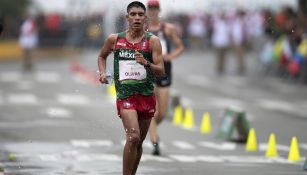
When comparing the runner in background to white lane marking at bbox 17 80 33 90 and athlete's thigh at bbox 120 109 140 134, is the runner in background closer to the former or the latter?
athlete's thigh at bbox 120 109 140 134

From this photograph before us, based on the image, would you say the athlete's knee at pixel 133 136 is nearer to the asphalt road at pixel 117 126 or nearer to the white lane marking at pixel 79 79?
the asphalt road at pixel 117 126

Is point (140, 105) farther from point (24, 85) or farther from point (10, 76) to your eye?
point (10, 76)

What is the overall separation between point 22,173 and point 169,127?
758 centimetres

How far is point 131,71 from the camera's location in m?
12.2

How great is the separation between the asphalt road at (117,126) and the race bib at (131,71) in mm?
1936

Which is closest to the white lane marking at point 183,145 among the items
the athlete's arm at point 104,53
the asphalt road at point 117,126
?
the asphalt road at point 117,126

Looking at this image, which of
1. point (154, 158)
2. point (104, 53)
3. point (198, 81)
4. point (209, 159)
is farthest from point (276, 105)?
point (104, 53)

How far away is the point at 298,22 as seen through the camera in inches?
1294

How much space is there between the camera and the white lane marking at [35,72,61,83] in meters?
34.1

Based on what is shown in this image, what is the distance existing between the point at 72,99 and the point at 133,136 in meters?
15.5

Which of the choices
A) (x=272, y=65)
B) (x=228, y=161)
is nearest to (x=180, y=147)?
(x=228, y=161)

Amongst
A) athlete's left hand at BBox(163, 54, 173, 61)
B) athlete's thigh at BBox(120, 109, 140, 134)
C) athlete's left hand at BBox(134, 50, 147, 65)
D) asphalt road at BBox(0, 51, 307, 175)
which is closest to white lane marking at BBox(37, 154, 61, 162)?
asphalt road at BBox(0, 51, 307, 175)

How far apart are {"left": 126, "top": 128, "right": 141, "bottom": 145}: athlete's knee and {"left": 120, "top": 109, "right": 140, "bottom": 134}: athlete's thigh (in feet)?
0.04

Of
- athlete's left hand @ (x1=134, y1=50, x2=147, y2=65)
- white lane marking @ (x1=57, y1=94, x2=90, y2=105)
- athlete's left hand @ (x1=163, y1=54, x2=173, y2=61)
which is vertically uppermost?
athlete's left hand @ (x1=134, y1=50, x2=147, y2=65)
